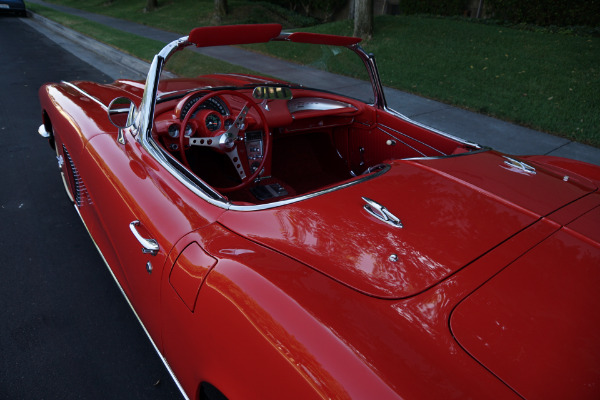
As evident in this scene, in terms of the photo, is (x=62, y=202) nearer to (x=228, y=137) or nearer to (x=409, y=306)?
(x=228, y=137)

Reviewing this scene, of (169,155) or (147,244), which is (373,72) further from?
(147,244)

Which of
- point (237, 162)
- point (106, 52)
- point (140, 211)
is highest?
point (140, 211)

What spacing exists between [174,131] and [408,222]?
1484 millimetres

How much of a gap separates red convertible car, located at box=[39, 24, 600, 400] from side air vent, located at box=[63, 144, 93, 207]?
0.06 metres

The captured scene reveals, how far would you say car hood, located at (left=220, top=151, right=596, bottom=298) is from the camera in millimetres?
1448

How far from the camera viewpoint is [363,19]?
9805 mm

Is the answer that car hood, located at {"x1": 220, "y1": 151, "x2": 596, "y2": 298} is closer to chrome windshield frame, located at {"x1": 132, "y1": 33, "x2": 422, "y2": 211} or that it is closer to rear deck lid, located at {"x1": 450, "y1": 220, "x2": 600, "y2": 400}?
chrome windshield frame, located at {"x1": 132, "y1": 33, "x2": 422, "y2": 211}

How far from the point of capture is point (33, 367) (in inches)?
90.7

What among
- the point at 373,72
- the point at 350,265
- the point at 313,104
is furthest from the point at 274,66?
the point at 350,265

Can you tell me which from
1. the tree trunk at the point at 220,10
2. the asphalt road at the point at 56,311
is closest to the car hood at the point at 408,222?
the asphalt road at the point at 56,311

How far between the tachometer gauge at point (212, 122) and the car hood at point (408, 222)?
3.34 ft

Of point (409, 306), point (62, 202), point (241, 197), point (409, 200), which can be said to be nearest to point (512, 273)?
point (409, 306)

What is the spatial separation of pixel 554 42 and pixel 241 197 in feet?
28.2

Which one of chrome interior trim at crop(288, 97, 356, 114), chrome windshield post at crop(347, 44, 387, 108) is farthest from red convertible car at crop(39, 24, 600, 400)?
chrome interior trim at crop(288, 97, 356, 114)
